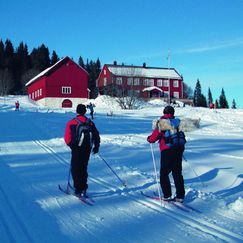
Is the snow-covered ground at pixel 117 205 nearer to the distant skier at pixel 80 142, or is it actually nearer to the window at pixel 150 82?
the distant skier at pixel 80 142

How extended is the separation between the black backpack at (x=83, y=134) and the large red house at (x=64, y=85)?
57676 millimetres

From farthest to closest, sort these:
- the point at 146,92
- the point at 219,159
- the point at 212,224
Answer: the point at 146,92 → the point at 219,159 → the point at 212,224

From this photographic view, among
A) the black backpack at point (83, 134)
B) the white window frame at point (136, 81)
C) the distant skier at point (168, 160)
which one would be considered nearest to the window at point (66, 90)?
the white window frame at point (136, 81)

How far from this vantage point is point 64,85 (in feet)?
212

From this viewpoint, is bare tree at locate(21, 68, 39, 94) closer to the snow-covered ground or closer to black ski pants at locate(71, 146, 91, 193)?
the snow-covered ground

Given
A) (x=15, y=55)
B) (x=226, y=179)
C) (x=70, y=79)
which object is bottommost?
(x=226, y=179)

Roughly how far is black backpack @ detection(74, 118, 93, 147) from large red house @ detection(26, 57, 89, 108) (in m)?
57.7

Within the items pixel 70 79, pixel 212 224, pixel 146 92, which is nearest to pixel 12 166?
pixel 212 224

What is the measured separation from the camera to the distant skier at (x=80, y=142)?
7172 mm

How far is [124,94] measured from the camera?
181 feet

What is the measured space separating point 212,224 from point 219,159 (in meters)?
7.07

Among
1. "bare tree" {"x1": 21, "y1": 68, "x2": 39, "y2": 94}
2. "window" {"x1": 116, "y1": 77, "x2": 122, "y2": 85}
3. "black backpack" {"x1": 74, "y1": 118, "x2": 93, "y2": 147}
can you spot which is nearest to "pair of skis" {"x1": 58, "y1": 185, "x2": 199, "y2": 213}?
"black backpack" {"x1": 74, "y1": 118, "x2": 93, "y2": 147}

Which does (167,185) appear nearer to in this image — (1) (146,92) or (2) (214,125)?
(2) (214,125)

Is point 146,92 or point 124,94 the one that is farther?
point 146,92
